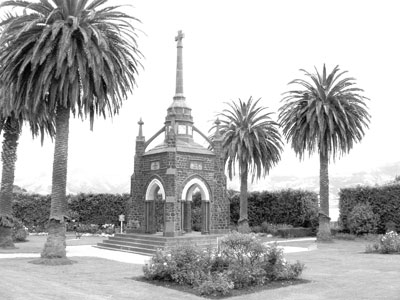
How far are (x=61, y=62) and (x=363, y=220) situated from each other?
22214mm

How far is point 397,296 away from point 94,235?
26385 mm

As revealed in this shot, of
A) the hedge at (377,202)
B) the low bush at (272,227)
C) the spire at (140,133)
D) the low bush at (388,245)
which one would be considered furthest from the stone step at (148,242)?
the hedge at (377,202)

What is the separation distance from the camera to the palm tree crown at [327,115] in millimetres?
28578

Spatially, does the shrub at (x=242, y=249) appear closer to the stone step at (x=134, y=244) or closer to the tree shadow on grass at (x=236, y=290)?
the tree shadow on grass at (x=236, y=290)

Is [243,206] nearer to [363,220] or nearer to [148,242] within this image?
[363,220]

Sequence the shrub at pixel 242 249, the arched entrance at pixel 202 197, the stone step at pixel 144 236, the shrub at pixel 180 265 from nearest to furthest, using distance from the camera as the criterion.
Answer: the shrub at pixel 180 265 < the shrub at pixel 242 249 < the stone step at pixel 144 236 < the arched entrance at pixel 202 197

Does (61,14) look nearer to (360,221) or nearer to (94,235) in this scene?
(94,235)

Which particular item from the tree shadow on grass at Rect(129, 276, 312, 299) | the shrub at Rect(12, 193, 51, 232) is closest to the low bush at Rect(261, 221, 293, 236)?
the shrub at Rect(12, 193, 51, 232)

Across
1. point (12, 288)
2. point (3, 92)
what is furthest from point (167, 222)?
point (12, 288)

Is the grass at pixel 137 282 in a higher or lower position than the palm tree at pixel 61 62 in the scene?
lower

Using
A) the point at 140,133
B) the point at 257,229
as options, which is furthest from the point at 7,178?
the point at 257,229

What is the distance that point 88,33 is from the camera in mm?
16875

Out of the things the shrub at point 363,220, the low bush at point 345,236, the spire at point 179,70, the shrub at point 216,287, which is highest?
the spire at point 179,70

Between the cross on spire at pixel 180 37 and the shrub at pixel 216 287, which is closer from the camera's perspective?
the shrub at pixel 216 287
